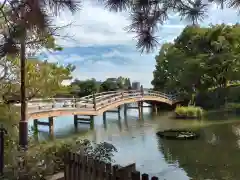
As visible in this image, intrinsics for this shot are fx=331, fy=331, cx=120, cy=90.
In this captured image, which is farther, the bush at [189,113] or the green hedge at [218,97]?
the green hedge at [218,97]

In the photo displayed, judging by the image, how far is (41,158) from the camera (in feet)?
16.0

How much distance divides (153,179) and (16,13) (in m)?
2.29

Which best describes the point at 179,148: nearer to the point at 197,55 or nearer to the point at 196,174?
the point at 196,174

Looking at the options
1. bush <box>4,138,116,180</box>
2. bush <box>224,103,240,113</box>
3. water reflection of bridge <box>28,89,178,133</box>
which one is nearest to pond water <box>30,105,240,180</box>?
water reflection of bridge <box>28,89,178,133</box>

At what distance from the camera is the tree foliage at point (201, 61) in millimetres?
29625

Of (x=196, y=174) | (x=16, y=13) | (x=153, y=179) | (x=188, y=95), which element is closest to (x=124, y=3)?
(x=16, y=13)

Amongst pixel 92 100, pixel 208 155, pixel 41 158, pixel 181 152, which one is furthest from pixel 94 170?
pixel 92 100

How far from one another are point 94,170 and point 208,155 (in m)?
8.32

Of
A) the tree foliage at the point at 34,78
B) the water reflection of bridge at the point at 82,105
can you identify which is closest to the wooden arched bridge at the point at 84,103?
A: the water reflection of bridge at the point at 82,105

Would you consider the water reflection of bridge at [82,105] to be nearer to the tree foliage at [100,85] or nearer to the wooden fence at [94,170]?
the tree foliage at [100,85]

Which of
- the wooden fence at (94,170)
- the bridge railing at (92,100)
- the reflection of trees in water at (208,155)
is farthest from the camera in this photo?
the bridge railing at (92,100)

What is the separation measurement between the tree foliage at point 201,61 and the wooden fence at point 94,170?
23886mm

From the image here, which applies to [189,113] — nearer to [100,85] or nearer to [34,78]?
[100,85]

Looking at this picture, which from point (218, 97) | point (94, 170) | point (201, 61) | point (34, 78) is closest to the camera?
point (94, 170)
